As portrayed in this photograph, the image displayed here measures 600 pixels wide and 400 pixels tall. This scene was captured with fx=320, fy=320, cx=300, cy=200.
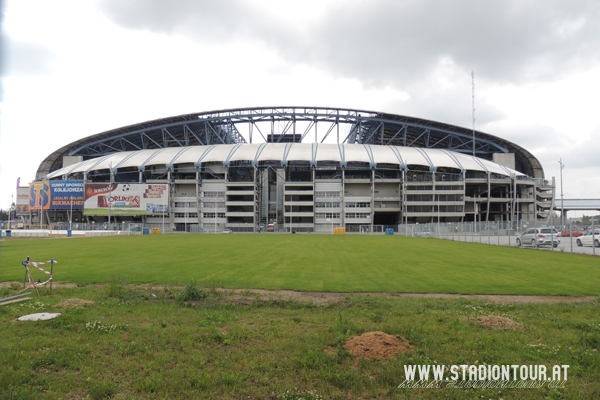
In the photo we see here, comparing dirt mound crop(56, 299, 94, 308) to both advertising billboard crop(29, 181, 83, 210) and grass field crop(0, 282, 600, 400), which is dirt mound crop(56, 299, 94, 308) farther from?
advertising billboard crop(29, 181, 83, 210)

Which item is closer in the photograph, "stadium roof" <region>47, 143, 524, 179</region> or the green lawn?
the green lawn

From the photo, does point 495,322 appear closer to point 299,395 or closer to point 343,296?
point 343,296

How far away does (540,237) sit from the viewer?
29.9 m

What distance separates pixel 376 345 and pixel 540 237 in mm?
31573

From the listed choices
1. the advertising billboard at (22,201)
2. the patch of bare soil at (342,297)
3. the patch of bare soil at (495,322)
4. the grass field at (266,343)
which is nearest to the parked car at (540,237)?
the grass field at (266,343)

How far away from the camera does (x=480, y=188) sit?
91.8 meters

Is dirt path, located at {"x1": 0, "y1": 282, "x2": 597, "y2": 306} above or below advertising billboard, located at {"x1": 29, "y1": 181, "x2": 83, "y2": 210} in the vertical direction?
below

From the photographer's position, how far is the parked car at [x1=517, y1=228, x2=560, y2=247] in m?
28.8

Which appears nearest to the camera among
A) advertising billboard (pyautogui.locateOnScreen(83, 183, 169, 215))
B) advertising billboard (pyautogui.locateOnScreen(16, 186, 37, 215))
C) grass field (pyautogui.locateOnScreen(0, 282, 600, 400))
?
grass field (pyautogui.locateOnScreen(0, 282, 600, 400))

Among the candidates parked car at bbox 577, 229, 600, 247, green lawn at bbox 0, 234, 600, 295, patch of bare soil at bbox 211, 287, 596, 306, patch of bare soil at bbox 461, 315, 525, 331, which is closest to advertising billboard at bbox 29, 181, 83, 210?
green lawn at bbox 0, 234, 600, 295

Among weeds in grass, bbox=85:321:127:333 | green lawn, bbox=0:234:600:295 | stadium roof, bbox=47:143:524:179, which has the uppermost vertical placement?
stadium roof, bbox=47:143:524:179

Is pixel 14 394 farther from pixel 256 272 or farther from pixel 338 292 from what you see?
pixel 256 272

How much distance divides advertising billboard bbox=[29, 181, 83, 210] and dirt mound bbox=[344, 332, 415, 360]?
341ft

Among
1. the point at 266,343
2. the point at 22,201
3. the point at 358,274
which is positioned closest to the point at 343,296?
the point at 358,274
